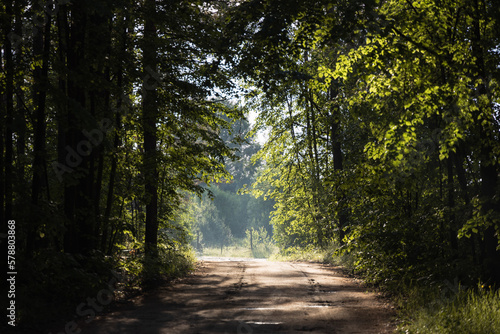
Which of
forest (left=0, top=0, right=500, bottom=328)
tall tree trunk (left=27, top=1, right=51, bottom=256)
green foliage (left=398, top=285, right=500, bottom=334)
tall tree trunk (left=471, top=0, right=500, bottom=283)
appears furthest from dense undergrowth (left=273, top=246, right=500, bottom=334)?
tall tree trunk (left=27, top=1, right=51, bottom=256)

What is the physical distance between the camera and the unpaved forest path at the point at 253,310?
7958 millimetres

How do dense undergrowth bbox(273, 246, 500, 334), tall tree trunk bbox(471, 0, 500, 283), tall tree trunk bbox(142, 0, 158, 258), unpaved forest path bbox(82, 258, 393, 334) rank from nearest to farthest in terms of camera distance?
dense undergrowth bbox(273, 246, 500, 334), unpaved forest path bbox(82, 258, 393, 334), tall tree trunk bbox(471, 0, 500, 283), tall tree trunk bbox(142, 0, 158, 258)

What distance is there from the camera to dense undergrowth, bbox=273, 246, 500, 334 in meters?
7.12

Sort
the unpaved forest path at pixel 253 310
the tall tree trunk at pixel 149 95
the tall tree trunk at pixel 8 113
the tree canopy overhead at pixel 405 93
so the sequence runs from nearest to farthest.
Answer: the unpaved forest path at pixel 253 310
the tall tree trunk at pixel 8 113
the tree canopy overhead at pixel 405 93
the tall tree trunk at pixel 149 95

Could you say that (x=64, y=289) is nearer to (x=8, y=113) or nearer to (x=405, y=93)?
(x=8, y=113)

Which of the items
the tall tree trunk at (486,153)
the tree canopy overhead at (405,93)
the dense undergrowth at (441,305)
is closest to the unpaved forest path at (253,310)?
the dense undergrowth at (441,305)

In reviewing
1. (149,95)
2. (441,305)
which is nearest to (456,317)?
(441,305)

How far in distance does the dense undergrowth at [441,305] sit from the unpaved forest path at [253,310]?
436mm

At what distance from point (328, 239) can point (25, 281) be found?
2104cm

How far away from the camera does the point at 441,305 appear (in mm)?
8242

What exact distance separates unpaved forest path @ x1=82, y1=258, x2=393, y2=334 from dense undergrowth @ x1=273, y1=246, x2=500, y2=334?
1.43 feet

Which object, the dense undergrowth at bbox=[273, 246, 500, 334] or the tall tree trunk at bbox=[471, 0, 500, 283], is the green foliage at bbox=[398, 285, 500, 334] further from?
the tall tree trunk at bbox=[471, 0, 500, 283]

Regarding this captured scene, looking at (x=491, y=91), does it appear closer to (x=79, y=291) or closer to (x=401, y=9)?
(x=401, y=9)

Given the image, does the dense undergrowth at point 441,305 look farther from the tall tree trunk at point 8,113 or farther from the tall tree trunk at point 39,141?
the tall tree trunk at point 8,113
